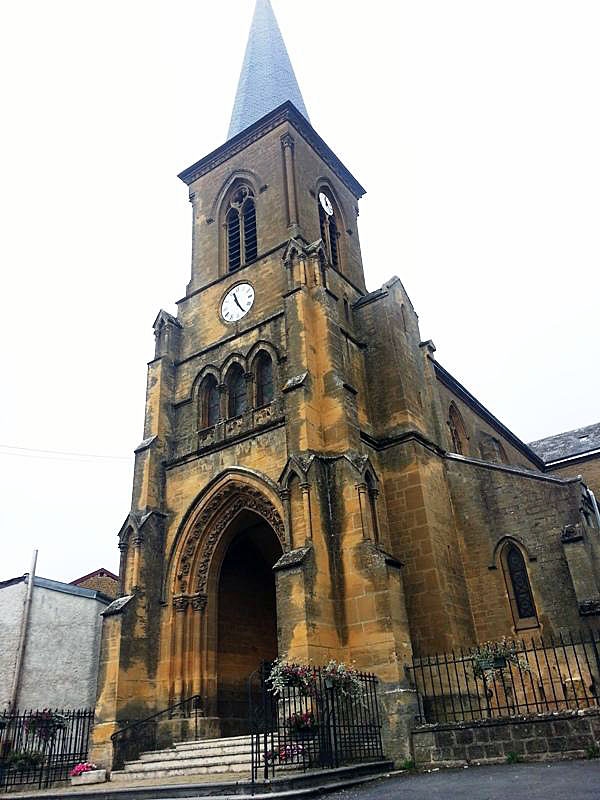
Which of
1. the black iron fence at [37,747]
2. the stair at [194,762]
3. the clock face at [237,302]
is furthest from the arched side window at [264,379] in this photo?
the black iron fence at [37,747]

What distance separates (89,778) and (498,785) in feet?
32.0

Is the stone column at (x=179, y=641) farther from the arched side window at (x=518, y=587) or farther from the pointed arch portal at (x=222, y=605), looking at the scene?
the arched side window at (x=518, y=587)

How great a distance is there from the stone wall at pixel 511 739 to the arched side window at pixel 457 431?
1390cm

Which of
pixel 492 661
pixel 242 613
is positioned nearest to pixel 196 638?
pixel 242 613

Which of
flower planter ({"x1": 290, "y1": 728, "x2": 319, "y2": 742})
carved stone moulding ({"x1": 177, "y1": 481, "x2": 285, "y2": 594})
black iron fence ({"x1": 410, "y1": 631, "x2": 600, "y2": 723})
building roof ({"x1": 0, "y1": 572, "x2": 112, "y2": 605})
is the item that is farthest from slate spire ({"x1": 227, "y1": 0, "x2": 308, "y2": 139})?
flower planter ({"x1": 290, "y1": 728, "x2": 319, "y2": 742})

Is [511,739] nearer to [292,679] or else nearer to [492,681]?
[492,681]

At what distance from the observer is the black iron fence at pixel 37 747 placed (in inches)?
611

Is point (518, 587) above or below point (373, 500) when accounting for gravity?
below

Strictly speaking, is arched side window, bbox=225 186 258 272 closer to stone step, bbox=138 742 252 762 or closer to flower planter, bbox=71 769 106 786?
stone step, bbox=138 742 252 762

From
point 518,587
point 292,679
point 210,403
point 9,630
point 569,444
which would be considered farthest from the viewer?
point 569,444

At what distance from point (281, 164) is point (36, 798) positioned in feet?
66.8

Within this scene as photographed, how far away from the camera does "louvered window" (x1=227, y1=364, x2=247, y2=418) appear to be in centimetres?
2021

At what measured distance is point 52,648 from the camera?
19578 mm

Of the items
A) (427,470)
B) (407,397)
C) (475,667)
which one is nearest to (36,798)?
(475,667)
